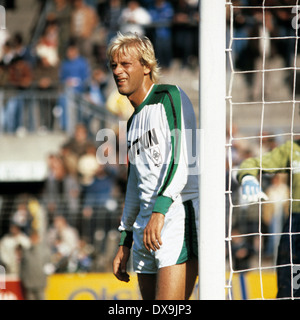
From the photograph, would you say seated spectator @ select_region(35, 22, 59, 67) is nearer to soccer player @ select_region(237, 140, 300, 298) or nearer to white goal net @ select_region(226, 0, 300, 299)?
white goal net @ select_region(226, 0, 300, 299)

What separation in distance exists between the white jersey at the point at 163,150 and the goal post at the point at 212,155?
114mm

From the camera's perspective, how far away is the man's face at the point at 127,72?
372 centimetres

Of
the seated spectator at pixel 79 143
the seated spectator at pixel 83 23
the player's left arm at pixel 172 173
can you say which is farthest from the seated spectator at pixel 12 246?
the player's left arm at pixel 172 173

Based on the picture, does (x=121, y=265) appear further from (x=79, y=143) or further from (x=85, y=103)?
(x=85, y=103)

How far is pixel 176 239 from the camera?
143 inches

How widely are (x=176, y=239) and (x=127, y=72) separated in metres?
0.95

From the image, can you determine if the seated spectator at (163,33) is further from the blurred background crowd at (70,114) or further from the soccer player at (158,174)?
the soccer player at (158,174)

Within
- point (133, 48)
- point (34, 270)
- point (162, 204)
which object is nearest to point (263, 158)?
point (162, 204)

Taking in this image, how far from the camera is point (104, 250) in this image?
946 centimetres

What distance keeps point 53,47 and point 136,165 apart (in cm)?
906

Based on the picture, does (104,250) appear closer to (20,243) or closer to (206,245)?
(20,243)

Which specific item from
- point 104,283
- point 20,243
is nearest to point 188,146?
point 104,283
